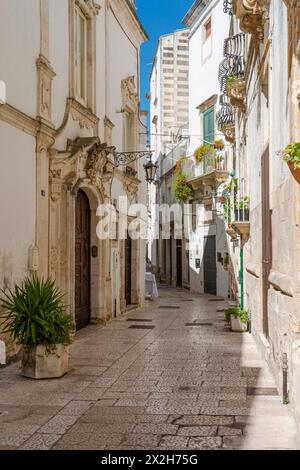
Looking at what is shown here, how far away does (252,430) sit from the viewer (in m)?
5.13

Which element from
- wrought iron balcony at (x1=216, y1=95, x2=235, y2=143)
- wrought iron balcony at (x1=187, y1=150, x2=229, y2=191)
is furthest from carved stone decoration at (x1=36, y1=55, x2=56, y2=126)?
wrought iron balcony at (x1=187, y1=150, x2=229, y2=191)

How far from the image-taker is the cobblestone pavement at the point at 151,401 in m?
4.93

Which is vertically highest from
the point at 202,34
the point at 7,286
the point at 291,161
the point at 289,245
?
the point at 202,34

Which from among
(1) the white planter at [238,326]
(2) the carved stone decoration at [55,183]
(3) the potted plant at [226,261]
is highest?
(2) the carved stone decoration at [55,183]

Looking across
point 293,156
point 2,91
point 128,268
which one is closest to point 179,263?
point 128,268

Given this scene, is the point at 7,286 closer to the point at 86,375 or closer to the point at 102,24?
the point at 86,375

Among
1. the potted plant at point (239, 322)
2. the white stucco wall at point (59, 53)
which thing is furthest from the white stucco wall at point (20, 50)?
the potted plant at point (239, 322)

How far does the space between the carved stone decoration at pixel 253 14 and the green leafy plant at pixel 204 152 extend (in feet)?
46.5

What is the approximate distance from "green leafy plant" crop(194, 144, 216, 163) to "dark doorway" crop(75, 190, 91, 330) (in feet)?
36.5

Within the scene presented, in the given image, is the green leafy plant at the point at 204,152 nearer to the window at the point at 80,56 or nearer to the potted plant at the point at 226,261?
Result: the potted plant at the point at 226,261

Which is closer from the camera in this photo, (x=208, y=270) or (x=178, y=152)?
(x=208, y=270)

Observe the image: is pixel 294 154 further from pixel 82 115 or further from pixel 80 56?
pixel 80 56

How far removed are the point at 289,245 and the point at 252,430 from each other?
5.81 feet

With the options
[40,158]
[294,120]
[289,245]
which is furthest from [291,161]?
[40,158]
